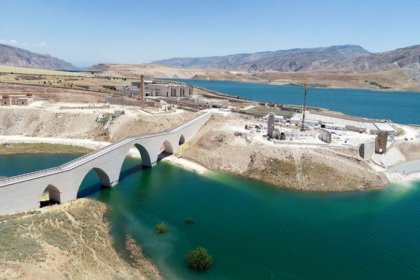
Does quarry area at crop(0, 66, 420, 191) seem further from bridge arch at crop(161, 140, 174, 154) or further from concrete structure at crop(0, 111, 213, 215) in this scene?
concrete structure at crop(0, 111, 213, 215)

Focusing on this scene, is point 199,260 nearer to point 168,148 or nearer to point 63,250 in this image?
point 63,250

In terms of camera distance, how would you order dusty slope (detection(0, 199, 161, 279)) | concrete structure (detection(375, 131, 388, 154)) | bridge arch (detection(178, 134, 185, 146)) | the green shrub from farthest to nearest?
bridge arch (detection(178, 134, 185, 146)) → concrete structure (detection(375, 131, 388, 154)) → the green shrub → dusty slope (detection(0, 199, 161, 279))

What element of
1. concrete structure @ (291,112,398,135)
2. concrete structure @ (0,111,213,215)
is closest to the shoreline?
concrete structure @ (0,111,213,215)

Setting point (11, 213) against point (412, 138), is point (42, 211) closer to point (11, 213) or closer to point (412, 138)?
point (11, 213)

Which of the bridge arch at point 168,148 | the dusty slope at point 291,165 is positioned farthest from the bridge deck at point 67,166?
the dusty slope at point 291,165

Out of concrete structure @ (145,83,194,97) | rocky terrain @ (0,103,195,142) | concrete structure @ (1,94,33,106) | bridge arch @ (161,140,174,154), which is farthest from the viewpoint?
concrete structure @ (145,83,194,97)

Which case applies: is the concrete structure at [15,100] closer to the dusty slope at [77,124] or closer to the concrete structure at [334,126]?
the dusty slope at [77,124]
